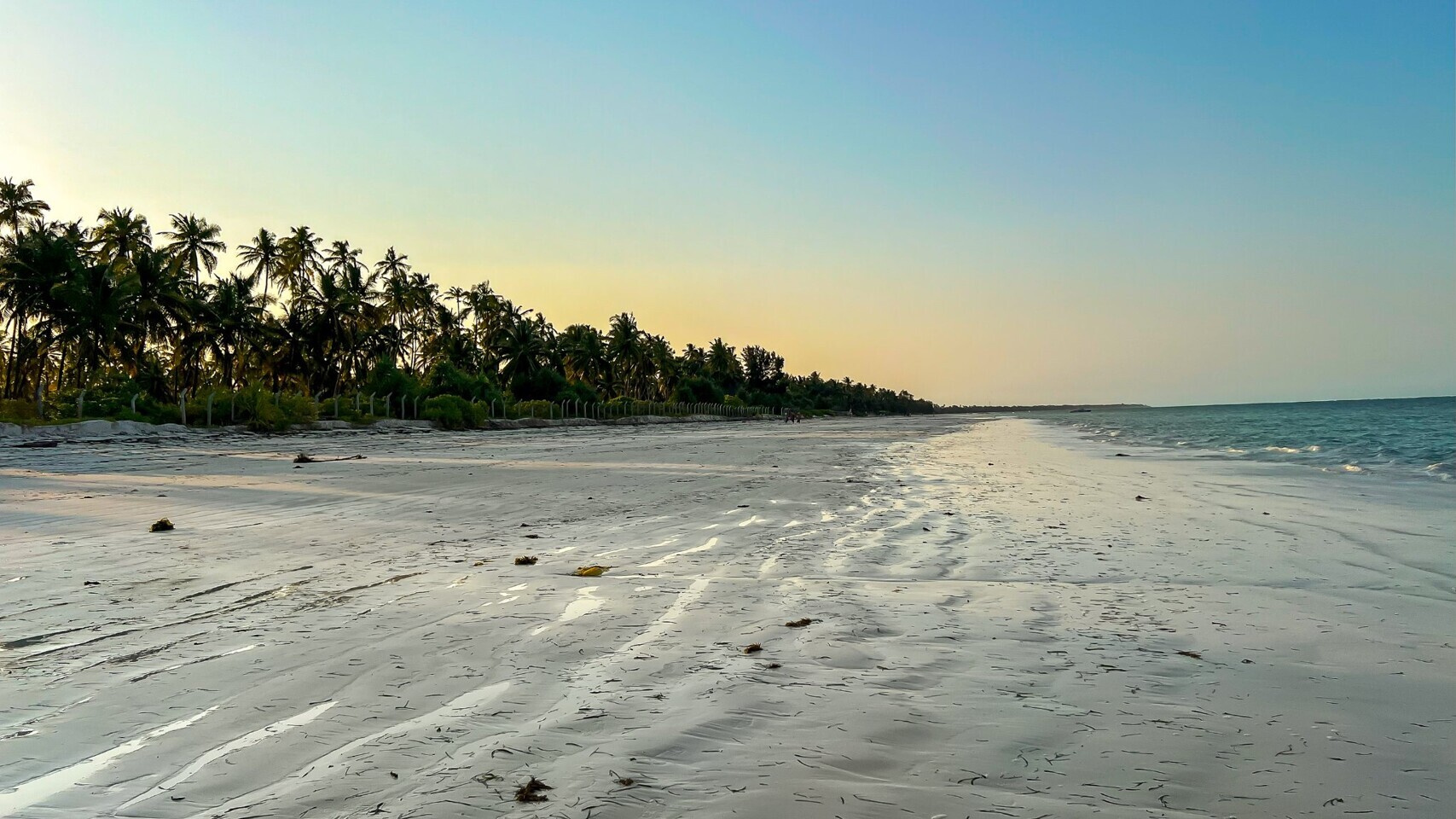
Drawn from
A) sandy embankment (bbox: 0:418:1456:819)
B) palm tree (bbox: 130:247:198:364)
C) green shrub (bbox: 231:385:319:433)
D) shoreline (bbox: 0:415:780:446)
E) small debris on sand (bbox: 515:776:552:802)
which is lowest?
sandy embankment (bbox: 0:418:1456:819)

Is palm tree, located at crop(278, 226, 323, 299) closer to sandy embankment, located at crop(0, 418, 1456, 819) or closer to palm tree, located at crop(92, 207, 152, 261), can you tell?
palm tree, located at crop(92, 207, 152, 261)

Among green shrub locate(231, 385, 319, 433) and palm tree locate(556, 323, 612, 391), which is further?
palm tree locate(556, 323, 612, 391)

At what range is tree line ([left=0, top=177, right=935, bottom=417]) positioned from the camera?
3550cm

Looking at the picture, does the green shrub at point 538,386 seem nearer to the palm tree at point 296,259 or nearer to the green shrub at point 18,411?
the palm tree at point 296,259

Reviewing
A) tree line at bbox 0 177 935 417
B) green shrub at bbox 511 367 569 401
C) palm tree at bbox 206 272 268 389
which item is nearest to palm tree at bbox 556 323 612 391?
tree line at bbox 0 177 935 417

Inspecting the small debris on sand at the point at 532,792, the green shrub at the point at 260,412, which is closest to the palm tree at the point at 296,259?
the green shrub at the point at 260,412

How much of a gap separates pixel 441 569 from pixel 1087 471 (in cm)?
1420

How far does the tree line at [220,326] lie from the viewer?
3550cm

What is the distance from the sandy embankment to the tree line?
23880mm

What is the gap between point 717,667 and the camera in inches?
136

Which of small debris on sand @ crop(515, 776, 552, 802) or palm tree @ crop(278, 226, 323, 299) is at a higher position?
palm tree @ crop(278, 226, 323, 299)

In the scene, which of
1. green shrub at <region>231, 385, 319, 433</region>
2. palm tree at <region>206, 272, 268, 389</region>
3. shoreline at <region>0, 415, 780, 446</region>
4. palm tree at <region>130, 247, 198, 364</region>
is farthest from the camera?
palm tree at <region>206, 272, 268, 389</region>

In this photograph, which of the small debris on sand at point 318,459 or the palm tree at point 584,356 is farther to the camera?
the palm tree at point 584,356

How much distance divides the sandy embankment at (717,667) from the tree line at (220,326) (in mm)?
23880
